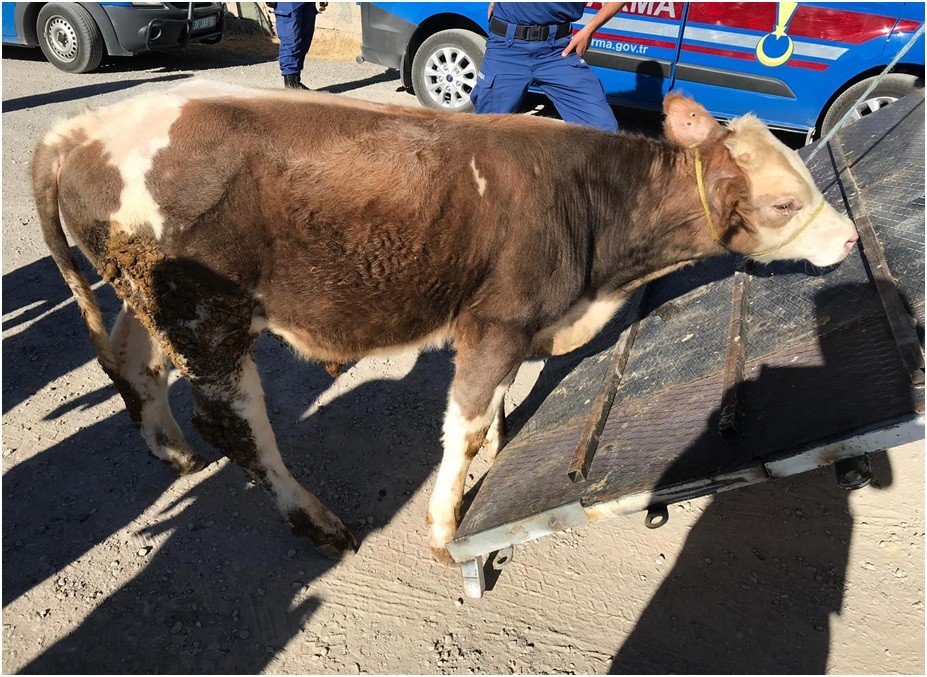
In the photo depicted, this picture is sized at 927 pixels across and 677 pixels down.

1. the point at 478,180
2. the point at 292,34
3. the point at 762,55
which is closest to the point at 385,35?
the point at 292,34

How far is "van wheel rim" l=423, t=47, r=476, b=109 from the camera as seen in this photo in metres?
9.03

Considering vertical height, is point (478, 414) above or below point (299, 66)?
below

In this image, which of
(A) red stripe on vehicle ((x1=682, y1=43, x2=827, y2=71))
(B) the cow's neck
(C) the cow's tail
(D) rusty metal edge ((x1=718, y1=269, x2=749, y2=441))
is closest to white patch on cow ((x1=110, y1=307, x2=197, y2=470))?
(C) the cow's tail

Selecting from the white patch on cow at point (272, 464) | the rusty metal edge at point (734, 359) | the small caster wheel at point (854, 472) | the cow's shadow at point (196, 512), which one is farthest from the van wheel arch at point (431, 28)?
the small caster wheel at point (854, 472)

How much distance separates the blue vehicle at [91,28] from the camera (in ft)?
36.4

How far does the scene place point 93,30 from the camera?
11.3 meters

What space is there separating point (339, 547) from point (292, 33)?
719 centimetres

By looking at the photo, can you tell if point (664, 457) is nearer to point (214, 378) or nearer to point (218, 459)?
point (214, 378)

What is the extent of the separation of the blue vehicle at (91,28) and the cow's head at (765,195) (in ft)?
35.0

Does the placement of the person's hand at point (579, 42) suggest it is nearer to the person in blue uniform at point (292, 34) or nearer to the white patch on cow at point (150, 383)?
the white patch on cow at point (150, 383)

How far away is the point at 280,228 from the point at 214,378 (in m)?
0.84

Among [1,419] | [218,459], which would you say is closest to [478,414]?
[218,459]

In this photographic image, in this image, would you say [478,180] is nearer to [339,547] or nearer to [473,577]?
[473,577]

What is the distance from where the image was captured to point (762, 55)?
24.7 ft
